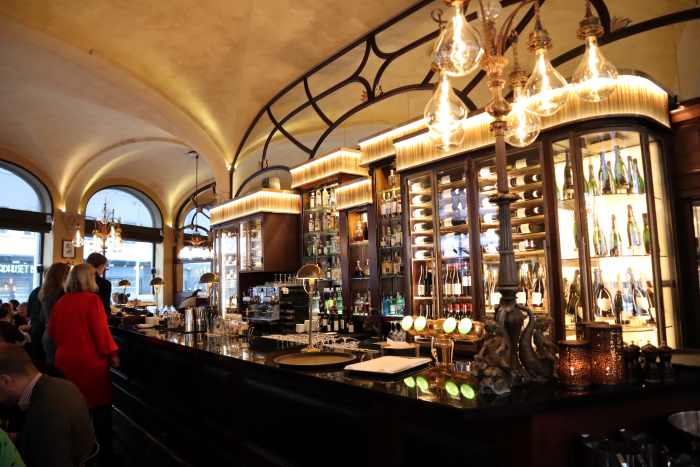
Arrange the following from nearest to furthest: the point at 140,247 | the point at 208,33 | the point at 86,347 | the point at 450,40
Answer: the point at 450,40 → the point at 86,347 → the point at 208,33 → the point at 140,247

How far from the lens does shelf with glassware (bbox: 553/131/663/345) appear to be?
386 cm

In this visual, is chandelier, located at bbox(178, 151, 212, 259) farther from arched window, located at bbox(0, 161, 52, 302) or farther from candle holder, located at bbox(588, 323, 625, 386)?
candle holder, located at bbox(588, 323, 625, 386)

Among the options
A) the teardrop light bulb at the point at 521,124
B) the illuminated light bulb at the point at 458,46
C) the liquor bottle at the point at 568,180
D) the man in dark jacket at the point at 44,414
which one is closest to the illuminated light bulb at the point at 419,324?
the teardrop light bulb at the point at 521,124

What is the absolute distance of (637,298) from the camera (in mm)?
3869

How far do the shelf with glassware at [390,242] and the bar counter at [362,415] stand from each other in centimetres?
252

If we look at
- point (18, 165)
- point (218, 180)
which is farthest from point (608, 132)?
point (18, 165)

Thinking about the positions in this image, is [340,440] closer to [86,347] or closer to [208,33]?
[86,347]

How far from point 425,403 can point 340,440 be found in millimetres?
840

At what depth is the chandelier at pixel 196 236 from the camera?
13.4m

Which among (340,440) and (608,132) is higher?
(608,132)

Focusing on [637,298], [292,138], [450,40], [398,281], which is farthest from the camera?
[292,138]

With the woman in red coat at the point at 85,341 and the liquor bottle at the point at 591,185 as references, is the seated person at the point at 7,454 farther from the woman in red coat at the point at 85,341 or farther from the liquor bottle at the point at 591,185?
the liquor bottle at the point at 591,185

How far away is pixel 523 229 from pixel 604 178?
783 mm

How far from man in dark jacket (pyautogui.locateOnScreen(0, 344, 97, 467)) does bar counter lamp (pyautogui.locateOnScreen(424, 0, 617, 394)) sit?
181cm
